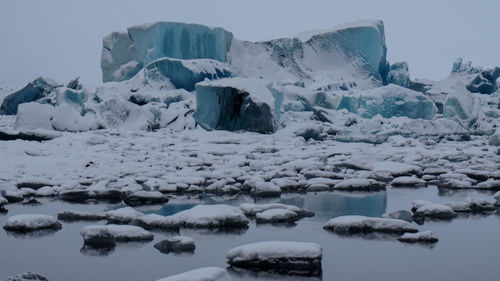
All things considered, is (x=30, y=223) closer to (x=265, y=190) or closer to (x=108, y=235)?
(x=108, y=235)

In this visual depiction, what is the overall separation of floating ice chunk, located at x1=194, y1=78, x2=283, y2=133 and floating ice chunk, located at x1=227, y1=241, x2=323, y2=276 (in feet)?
23.8

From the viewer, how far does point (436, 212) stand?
10.2 ft

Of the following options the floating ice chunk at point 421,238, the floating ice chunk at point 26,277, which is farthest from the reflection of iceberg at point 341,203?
the floating ice chunk at point 26,277

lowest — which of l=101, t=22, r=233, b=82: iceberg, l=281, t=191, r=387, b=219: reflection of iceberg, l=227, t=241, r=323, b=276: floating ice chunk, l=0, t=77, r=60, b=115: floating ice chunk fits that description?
l=281, t=191, r=387, b=219: reflection of iceberg

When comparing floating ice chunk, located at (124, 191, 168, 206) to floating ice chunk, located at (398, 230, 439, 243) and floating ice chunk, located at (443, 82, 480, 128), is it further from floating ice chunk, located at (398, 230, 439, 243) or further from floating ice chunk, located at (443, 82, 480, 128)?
floating ice chunk, located at (443, 82, 480, 128)

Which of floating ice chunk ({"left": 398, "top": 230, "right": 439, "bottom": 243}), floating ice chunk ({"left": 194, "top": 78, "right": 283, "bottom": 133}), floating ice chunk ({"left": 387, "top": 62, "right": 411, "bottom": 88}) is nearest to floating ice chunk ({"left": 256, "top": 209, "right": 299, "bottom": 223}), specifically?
floating ice chunk ({"left": 398, "top": 230, "right": 439, "bottom": 243})

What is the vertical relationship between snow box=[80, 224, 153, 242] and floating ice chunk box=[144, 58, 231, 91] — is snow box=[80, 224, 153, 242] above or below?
below

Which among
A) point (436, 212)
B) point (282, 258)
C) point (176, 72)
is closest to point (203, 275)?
point (282, 258)

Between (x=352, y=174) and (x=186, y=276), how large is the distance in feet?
10.7

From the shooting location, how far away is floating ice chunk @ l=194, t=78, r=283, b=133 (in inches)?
368

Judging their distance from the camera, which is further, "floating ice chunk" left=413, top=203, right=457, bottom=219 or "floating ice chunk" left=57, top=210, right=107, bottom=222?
"floating ice chunk" left=413, top=203, right=457, bottom=219

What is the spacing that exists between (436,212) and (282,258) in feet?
4.71

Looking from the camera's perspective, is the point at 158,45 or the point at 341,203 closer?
the point at 341,203

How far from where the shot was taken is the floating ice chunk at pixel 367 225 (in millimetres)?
2717
